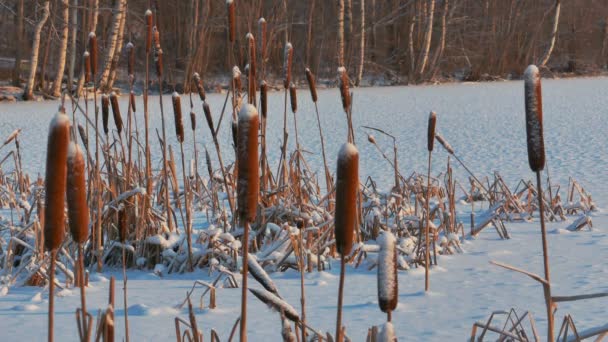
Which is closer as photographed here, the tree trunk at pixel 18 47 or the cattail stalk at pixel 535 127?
the cattail stalk at pixel 535 127

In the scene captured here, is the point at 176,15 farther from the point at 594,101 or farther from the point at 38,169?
the point at 38,169

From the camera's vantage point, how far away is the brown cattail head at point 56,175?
2.80 ft

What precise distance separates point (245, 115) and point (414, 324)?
1.54m

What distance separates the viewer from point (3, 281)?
2.90 meters

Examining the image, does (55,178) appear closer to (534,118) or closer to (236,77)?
(534,118)

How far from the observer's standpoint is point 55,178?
0.88m

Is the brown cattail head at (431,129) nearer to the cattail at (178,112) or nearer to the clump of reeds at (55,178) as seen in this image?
the cattail at (178,112)

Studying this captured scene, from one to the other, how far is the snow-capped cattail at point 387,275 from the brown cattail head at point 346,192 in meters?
0.07

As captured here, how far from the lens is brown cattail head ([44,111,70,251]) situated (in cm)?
85

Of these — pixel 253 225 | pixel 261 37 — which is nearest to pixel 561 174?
pixel 253 225

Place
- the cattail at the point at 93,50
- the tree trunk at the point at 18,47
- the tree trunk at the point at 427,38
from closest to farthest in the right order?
the cattail at the point at 93,50 → the tree trunk at the point at 18,47 → the tree trunk at the point at 427,38

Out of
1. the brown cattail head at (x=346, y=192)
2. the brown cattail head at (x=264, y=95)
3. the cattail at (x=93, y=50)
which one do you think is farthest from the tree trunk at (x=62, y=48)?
the brown cattail head at (x=346, y=192)

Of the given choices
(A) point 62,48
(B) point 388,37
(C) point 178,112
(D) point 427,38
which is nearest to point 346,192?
(C) point 178,112

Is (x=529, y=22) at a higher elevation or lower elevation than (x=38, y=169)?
higher
